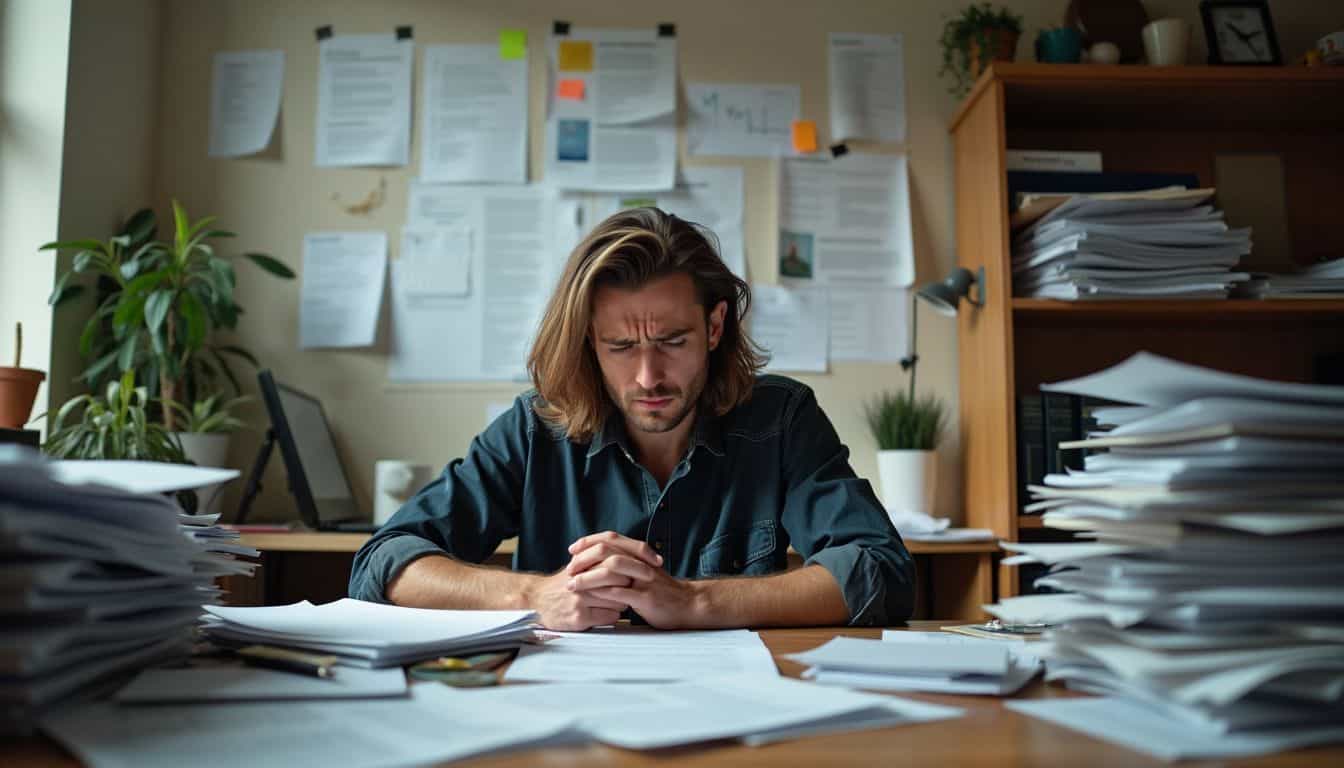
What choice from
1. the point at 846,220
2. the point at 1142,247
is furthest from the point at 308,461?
the point at 1142,247

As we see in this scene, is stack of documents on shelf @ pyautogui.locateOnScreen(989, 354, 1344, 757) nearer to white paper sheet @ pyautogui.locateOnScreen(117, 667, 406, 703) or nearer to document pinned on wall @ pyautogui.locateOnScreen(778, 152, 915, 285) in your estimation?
white paper sheet @ pyautogui.locateOnScreen(117, 667, 406, 703)

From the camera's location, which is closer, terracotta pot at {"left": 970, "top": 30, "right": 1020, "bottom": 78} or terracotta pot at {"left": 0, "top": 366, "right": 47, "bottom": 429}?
terracotta pot at {"left": 0, "top": 366, "right": 47, "bottom": 429}

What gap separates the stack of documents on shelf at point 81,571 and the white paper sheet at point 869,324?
2.05 metres

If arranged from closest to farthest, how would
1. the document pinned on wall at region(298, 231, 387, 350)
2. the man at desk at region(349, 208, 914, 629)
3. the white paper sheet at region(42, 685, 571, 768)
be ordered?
the white paper sheet at region(42, 685, 571, 768), the man at desk at region(349, 208, 914, 629), the document pinned on wall at region(298, 231, 387, 350)

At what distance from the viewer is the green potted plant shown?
2453mm

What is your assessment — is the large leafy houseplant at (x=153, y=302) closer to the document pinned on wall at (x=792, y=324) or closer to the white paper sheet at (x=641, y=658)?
the document pinned on wall at (x=792, y=324)

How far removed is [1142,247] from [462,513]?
161 cm

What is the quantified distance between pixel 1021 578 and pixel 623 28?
1.73m

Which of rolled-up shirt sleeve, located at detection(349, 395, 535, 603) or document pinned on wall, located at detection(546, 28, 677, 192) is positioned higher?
document pinned on wall, located at detection(546, 28, 677, 192)

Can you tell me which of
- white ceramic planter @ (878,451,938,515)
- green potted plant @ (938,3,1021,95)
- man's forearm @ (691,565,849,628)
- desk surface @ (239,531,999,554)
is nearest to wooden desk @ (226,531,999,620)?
desk surface @ (239,531,999,554)

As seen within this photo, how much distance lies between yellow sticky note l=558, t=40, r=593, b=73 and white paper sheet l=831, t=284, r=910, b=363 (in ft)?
2.94

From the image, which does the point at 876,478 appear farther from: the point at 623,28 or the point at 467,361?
the point at 623,28

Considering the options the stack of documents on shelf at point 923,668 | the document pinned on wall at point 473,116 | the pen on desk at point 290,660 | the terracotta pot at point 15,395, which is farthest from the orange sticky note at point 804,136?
the pen on desk at point 290,660

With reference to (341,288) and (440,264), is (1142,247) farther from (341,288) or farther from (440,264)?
(341,288)
